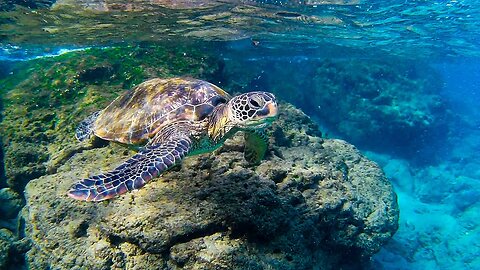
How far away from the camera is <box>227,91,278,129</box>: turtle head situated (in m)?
3.84

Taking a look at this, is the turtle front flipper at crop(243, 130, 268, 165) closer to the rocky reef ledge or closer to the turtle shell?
the rocky reef ledge

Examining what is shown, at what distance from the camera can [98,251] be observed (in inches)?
161

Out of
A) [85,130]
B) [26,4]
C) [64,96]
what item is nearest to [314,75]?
[64,96]

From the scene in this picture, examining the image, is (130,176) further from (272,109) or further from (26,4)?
(26,4)

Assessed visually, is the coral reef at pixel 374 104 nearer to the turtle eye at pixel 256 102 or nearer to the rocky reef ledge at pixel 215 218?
the rocky reef ledge at pixel 215 218

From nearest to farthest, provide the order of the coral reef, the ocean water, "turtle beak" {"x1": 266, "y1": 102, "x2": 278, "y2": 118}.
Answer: "turtle beak" {"x1": 266, "y1": 102, "x2": 278, "y2": 118} < the ocean water < the coral reef

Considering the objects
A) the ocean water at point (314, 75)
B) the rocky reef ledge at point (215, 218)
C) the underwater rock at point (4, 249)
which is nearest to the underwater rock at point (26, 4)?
the ocean water at point (314, 75)

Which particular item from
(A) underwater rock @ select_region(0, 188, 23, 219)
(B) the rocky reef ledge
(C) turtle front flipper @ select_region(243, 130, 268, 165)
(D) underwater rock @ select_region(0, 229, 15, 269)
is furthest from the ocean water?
(C) turtle front flipper @ select_region(243, 130, 268, 165)

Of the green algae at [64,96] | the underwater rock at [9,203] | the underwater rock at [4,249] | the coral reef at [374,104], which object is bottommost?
the coral reef at [374,104]

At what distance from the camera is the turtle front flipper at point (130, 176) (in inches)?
125

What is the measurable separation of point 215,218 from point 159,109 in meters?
2.22

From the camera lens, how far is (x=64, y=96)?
31.1 ft

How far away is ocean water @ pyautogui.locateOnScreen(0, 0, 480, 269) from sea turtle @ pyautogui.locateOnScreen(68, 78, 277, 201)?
2.79 meters

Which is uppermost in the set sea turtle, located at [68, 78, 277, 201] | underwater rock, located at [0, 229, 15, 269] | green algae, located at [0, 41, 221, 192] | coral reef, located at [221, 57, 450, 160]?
sea turtle, located at [68, 78, 277, 201]
